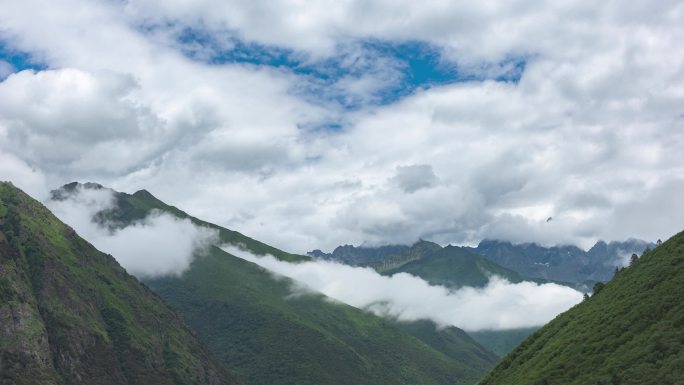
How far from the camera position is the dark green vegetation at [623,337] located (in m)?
97.2

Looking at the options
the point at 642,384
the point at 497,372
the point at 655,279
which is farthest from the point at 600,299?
the point at 642,384

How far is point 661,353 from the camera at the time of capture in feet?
317

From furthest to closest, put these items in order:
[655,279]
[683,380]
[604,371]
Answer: [655,279], [604,371], [683,380]

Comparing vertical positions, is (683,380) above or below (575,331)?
below

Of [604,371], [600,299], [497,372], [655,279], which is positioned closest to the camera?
[604,371]

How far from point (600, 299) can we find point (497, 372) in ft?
107

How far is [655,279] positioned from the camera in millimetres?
124250

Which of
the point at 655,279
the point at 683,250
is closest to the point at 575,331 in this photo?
the point at 655,279

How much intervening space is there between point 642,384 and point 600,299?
5474cm

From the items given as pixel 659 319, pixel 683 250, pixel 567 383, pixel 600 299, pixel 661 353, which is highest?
pixel 683 250

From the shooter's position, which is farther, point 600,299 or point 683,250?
point 600,299

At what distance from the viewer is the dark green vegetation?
319 feet

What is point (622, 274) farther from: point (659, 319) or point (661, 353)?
point (661, 353)

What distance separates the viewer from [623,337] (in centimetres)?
10994
